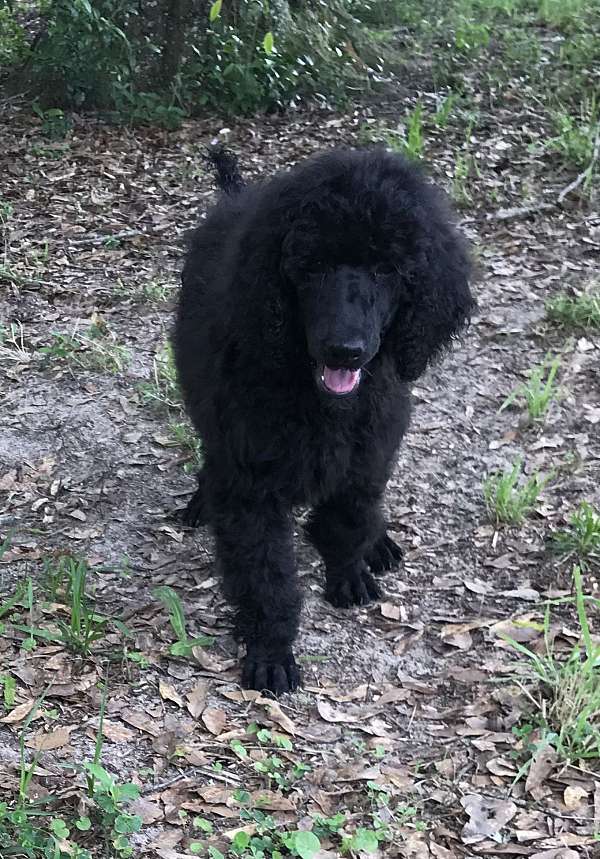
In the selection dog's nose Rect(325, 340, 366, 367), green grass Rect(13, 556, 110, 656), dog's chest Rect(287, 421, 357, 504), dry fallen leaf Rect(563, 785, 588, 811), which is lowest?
green grass Rect(13, 556, 110, 656)

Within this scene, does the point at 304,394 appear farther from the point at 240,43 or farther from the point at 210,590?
the point at 240,43

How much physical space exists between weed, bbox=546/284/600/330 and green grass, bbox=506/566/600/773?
2.21 meters

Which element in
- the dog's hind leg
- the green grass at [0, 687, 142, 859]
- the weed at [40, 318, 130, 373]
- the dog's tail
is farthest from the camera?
the weed at [40, 318, 130, 373]

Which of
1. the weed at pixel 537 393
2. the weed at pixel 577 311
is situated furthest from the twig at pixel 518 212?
the weed at pixel 537 393

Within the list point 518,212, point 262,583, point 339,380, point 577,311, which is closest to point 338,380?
point 339,380

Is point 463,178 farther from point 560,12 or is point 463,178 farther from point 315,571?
point 315,571

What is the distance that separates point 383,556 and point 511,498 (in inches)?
21.0

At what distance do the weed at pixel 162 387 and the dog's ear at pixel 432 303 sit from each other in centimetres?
168

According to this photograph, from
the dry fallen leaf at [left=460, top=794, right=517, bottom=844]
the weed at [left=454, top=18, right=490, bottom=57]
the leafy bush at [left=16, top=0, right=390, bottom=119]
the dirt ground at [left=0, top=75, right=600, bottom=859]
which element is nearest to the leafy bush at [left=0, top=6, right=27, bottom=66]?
the leafy bush at [left=16, top=0, right=390, bottom=119]

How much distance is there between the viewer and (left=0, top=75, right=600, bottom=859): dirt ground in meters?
2.48

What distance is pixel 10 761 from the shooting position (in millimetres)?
2471

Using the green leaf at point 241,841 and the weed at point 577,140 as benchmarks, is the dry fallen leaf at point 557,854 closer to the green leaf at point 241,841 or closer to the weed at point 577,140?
the green leaf at point 241,841

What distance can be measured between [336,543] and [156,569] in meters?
0.68

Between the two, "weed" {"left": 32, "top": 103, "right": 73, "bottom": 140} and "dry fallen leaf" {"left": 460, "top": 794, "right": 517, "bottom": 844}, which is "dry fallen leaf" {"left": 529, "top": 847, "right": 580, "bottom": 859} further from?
"weed" {"left": 32, "top": 103, "right": 73, "bottom": 140}
